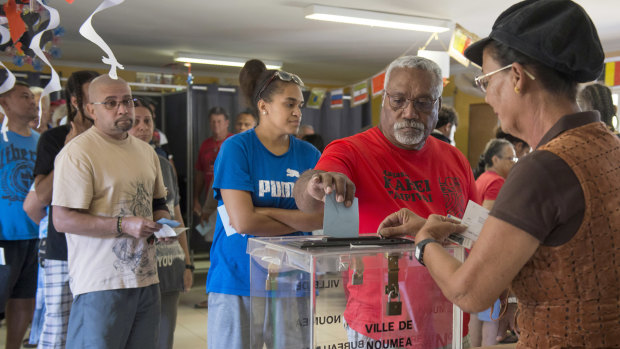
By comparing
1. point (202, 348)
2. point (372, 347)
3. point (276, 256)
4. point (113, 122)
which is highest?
point (113, 122)

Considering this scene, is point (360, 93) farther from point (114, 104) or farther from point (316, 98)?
point (114, 104)

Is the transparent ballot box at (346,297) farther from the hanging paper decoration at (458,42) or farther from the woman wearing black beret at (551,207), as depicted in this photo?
the hanging paper decoration at (458,42)

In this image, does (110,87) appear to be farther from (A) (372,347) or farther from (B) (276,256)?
(A) (372,347)

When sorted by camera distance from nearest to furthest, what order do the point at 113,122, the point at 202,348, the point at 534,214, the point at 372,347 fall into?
the point at 534,214
the point at 372,347
the point at 113,122
the point at 202,348

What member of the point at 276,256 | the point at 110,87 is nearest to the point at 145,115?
the point at 110,87

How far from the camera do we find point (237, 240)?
2164 millimetres

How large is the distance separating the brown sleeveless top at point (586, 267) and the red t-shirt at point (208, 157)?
528cm

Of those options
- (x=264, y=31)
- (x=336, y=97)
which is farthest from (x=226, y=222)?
(x=264, y=31)

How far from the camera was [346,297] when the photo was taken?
46.5 inches

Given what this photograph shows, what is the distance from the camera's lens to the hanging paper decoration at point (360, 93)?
7.16 metres

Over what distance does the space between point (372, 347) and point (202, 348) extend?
319 cm

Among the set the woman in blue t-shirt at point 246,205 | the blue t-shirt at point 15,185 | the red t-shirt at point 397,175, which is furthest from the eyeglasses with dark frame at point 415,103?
the blue t-shirt at point 15,185

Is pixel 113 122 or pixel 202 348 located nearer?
pixel 113 122

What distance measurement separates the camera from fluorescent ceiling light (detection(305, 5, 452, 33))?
6.07 metres
